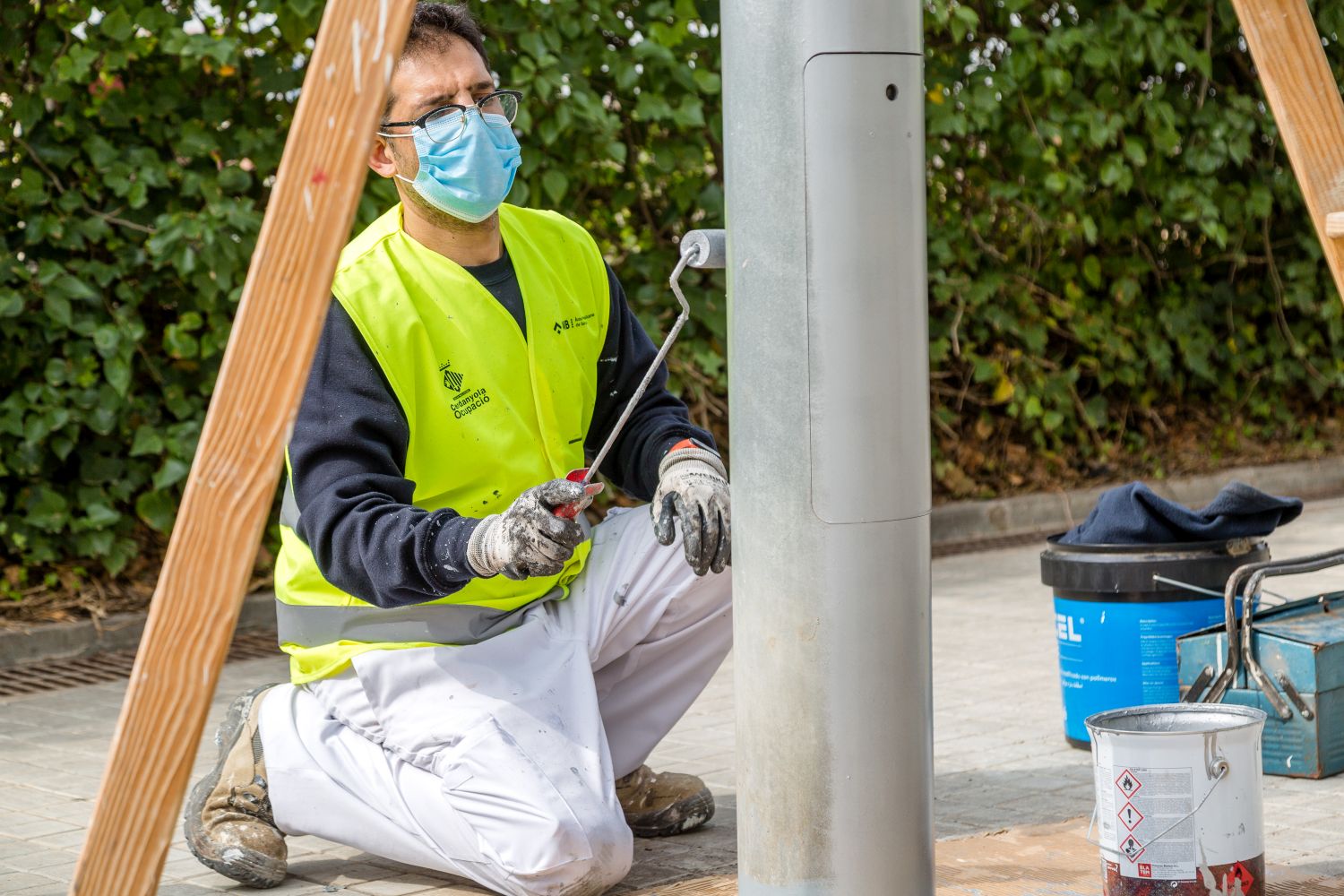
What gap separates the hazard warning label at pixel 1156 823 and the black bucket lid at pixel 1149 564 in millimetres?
1184

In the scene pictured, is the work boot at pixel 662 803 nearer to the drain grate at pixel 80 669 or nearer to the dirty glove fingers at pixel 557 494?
the dirty glove fingers at pixel 557 494

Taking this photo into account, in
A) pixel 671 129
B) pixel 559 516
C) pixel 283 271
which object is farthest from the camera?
pixel 671 129

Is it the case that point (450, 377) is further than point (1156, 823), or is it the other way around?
point (450, 377)

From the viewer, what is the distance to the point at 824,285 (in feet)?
7.84

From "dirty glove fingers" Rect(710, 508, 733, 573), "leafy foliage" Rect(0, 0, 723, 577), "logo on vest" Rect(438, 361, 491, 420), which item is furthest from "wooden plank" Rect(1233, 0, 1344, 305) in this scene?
"leafy foliage" Rect(0, 0, 723, 577)

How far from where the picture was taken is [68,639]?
5613mm

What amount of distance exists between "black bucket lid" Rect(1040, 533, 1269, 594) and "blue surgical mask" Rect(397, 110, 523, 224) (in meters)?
1.58

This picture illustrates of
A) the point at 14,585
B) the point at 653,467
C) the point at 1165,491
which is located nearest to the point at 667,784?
the point at 653,467

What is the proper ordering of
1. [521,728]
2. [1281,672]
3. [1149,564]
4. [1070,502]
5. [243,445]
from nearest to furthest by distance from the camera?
[243,445], [521,728], [1281,672], [1149,564], [1070,502]

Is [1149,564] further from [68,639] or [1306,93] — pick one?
[68,639]

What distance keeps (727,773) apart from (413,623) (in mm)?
1055

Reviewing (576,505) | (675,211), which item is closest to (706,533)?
(576,505)

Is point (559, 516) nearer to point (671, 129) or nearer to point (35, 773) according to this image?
point (35, 773)

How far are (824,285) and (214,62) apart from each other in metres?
3.66
